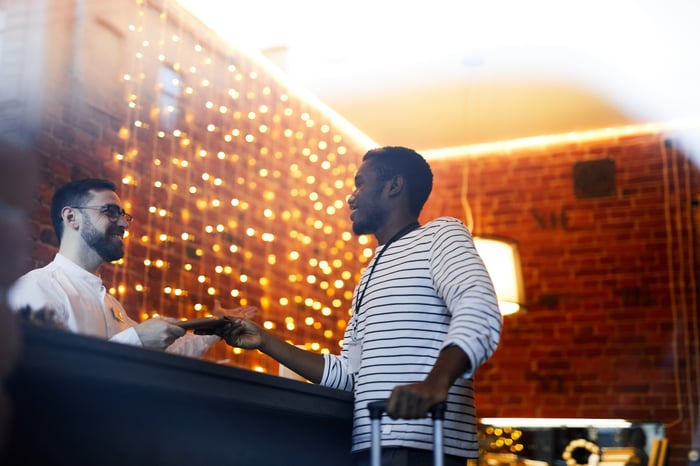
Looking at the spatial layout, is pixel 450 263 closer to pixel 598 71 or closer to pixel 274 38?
pixel 274 38

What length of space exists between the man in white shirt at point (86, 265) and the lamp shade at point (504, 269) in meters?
1.76

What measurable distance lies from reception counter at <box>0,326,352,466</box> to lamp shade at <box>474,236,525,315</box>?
7.60 ft

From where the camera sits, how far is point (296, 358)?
7.78 ft

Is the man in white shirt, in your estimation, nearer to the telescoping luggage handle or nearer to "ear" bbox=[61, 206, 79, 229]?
"ear" bbox=[61, 206, 79, 229]

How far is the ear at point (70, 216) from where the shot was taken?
3076mm

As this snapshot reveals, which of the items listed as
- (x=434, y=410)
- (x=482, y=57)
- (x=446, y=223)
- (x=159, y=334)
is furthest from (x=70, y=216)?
(x=482, y=57)

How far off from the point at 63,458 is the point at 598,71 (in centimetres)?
→ 426

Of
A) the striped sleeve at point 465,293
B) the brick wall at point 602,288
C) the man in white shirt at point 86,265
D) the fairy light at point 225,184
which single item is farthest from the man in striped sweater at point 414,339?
the brick wall at point 602,288

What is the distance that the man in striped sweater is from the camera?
5.87ft

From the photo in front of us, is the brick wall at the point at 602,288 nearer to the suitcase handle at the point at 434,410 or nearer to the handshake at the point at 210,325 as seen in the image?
the handshake at the point at 210,325

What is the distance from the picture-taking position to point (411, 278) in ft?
6.81

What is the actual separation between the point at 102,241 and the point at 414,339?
58.2 inches

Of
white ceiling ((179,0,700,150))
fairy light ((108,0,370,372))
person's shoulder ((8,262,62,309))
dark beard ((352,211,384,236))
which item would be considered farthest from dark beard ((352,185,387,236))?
white ceiling ((179,0,700,150))

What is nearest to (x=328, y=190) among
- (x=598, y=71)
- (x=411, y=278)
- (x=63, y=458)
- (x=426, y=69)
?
(x=426, y=69)
